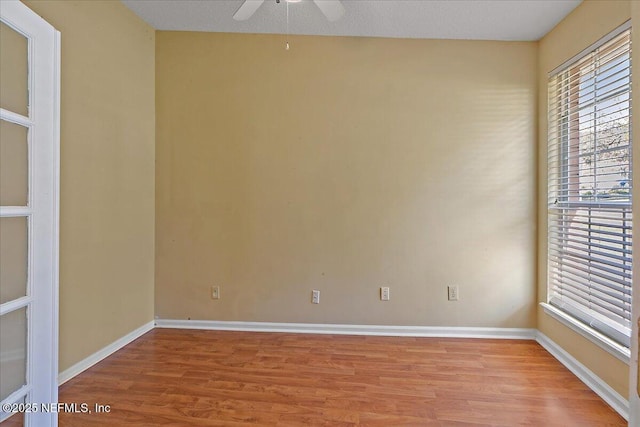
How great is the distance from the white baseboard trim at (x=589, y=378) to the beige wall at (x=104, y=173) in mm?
3405

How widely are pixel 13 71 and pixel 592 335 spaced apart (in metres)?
3.68

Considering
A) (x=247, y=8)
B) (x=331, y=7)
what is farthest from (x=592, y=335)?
(x=247, y=8)

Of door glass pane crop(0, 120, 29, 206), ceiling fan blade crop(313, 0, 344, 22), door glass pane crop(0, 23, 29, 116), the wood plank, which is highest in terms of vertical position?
ceiling fan blade crop(313, 0, 344, 22)

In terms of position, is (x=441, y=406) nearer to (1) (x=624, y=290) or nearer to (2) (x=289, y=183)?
(1) (x=624, y=290)

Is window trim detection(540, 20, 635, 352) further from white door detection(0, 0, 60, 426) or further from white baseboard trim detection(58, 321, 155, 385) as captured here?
white baseboard trim detection(58, 321, 155, 385)

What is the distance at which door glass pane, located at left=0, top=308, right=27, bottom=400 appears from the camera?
1.50 metres

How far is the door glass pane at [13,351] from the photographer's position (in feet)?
4.91

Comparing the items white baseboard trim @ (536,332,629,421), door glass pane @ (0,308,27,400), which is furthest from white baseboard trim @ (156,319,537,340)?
door glass pane @ (0,308,27,400)

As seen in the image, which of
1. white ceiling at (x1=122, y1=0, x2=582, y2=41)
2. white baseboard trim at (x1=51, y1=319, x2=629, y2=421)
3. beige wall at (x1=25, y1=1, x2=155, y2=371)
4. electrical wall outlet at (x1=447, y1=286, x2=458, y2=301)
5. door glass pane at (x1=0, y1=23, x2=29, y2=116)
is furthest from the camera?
electrical wall outlet at (x1=447, y1=286, x2=458, y2=301)

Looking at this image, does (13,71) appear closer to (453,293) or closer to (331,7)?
(331,7)

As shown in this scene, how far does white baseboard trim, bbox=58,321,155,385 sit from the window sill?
3.42m

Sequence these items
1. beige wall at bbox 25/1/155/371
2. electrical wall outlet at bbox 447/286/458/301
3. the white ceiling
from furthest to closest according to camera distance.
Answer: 1. electrical wall outlet at bbox 447/286/458/301
2. the white ceiling
3. beige wall at bbox 25/1/155/371

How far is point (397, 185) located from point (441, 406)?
169 cm

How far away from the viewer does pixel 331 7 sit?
180 cm
